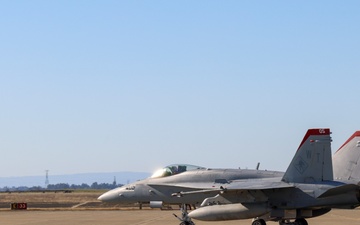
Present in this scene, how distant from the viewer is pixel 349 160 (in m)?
27.8

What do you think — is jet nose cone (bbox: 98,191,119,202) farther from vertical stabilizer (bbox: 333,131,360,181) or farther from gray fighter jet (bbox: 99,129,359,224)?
vertical stabilizer (bbox: 333,131,360,181)

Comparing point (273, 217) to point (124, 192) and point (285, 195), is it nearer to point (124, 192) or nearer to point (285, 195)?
point (285, 195)

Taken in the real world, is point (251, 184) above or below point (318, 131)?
below

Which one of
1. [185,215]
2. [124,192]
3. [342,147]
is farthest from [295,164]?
[124,192]

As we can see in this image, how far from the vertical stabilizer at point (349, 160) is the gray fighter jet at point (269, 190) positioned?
1.27m

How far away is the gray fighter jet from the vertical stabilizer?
1.27 meters

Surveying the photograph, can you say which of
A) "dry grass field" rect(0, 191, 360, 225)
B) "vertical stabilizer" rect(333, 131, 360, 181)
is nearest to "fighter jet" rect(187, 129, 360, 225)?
"vertical stabilizer" rect(333, 131, 360, 181)

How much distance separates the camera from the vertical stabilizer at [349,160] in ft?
90.2

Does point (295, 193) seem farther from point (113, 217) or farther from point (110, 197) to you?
point (113, 217)

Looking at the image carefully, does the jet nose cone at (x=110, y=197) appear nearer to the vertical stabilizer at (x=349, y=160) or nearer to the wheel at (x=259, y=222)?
the wheel at (x=259, y=222)

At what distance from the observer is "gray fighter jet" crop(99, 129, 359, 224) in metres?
26.5

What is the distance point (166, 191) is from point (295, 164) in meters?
5.25

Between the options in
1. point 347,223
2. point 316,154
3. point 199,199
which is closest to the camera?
point 316,154

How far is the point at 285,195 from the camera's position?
2711cm
